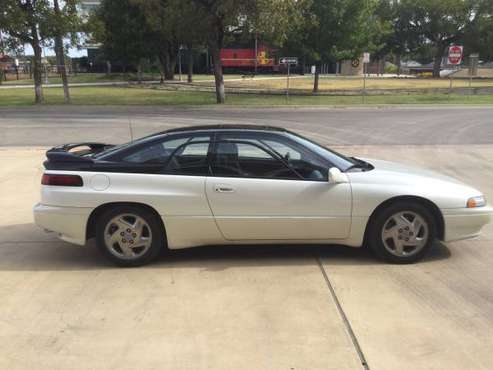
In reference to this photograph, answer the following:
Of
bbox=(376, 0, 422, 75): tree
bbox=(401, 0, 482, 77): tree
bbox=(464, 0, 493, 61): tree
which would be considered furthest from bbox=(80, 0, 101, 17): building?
bbox=(464, 0, 493, 61): tree

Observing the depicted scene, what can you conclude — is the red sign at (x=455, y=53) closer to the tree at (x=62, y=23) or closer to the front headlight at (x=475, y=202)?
the tree at (x=62, y=23)

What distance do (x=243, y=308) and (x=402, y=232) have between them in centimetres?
180

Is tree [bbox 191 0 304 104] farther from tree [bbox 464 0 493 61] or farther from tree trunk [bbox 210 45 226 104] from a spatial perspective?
tree [bbox 464 0 493 61]

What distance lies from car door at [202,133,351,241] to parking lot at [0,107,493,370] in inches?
13.6

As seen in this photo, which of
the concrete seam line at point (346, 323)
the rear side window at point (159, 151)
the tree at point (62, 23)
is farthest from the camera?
the tree at point (62, 23)

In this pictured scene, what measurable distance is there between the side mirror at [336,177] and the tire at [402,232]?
1.56 feet

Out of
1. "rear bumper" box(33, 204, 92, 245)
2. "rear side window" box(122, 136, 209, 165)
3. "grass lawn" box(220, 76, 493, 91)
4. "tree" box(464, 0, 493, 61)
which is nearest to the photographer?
"rear bumper" box(33, 204, 92, 245)

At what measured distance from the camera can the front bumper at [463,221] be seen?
15.9 feet

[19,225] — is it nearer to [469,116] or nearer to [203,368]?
[203,368]

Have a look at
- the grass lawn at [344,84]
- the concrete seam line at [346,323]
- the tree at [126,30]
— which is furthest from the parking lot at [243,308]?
the tree at [126,30]

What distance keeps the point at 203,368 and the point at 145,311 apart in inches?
37.2

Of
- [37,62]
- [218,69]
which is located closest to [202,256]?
[218,69]

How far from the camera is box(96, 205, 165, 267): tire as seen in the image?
4828 mm

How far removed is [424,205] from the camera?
486 cm
